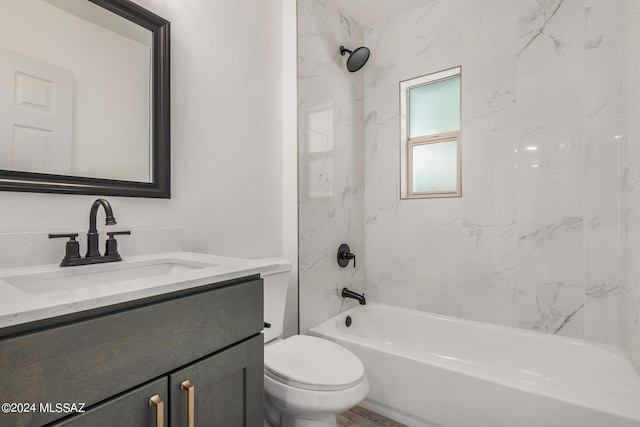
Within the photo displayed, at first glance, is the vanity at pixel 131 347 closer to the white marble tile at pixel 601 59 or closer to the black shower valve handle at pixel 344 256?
the black shower valve handle at pixel 344 256

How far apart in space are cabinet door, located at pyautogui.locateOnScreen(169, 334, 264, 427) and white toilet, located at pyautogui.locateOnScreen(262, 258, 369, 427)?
0.92 feet

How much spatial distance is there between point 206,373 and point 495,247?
195 centimetres

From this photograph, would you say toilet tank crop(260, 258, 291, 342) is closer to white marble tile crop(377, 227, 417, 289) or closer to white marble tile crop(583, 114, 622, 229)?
white marble tile crop(377, 227, 417, 289)

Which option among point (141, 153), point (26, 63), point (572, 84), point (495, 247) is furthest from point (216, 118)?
A: point (572, 84)

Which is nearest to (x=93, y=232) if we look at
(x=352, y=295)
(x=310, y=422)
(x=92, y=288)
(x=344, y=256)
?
(x=92, y=288)

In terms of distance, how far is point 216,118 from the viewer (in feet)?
5.04

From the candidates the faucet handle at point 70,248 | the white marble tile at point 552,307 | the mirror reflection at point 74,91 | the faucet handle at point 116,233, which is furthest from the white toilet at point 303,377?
the white marble tile at point 552,307

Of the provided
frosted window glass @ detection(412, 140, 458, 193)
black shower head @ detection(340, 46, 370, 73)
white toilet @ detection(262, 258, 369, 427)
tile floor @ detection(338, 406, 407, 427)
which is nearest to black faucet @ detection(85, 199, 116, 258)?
white toilet @ detection(262, 258, 369, 427)

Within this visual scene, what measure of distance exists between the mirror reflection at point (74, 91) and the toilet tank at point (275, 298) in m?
0.68

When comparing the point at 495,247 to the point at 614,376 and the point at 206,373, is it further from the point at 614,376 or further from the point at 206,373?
the point at 206,373

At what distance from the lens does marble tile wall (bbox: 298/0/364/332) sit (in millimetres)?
1982

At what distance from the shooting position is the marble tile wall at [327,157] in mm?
1982

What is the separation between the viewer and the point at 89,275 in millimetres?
951

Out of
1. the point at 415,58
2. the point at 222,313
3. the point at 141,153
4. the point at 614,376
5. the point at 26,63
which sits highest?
the point at 415,58
